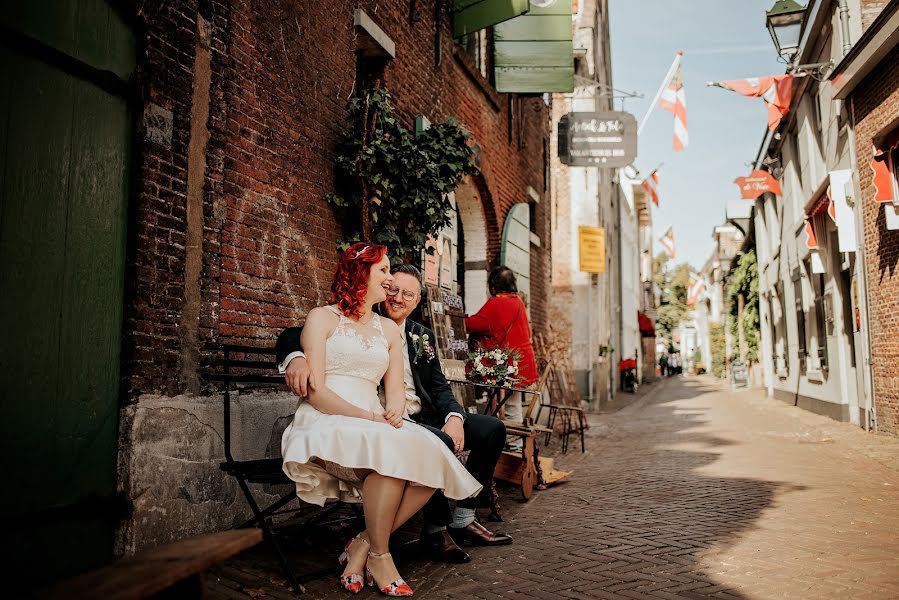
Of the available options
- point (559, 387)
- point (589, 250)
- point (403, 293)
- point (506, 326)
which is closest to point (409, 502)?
point (403, 293)

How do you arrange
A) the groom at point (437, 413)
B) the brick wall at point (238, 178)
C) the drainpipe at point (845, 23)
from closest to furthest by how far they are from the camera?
the brick wall at point (238, 178) → the groom at point (437, 413) → the drainpipe at point (845, 23)

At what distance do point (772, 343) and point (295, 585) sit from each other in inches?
815

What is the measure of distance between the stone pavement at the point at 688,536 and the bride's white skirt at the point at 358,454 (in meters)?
0.46

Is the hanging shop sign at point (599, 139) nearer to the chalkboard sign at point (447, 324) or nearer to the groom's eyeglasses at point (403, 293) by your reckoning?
the chalkboard sign at point (447, 324)

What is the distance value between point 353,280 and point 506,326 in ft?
11.2

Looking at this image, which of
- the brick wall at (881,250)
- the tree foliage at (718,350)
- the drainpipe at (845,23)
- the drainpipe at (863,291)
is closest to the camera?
the brick wall at (881,250)

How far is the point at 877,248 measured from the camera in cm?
1002

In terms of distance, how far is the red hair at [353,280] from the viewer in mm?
3600

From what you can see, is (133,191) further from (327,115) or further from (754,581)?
(754,581)

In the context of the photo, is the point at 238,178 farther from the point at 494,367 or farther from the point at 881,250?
the point at 881,250

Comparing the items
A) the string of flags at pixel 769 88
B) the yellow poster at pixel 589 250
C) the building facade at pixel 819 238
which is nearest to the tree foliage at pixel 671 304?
the building facade at pixel 819 238

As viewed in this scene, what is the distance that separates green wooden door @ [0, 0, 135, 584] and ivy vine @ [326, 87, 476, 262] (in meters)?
2.23

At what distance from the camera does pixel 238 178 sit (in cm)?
469

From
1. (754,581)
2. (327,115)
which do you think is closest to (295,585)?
(754,581)
